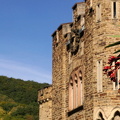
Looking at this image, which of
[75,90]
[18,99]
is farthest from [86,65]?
[18,99]

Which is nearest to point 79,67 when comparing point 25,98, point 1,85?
point 25,98

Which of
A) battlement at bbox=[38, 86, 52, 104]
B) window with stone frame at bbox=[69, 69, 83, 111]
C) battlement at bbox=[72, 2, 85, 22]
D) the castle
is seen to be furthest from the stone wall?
battlement at bbox=[72, 2, 85, 22]

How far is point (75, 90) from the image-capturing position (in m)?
31.8

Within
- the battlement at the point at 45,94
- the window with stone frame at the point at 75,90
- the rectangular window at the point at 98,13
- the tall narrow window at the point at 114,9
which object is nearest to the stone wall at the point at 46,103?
the battlement at the point at 45,94

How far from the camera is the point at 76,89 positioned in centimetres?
3164

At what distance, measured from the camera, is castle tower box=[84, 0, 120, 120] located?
26575 mm

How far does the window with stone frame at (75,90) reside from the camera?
30641mm

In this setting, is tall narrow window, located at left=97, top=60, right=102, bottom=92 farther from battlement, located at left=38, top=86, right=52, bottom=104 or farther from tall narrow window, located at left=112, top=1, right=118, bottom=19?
battlement, located at left=38, top=86, right=52, bottom=104

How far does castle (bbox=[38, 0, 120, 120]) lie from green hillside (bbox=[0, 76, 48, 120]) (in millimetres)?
73494

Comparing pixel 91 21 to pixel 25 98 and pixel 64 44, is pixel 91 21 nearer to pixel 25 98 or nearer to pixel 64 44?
pixel 64 44

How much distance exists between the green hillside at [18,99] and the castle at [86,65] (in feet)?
241

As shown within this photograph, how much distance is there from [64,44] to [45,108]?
20.7ft

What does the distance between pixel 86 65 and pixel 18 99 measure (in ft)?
348

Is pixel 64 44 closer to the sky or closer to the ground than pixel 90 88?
closer to the sky
